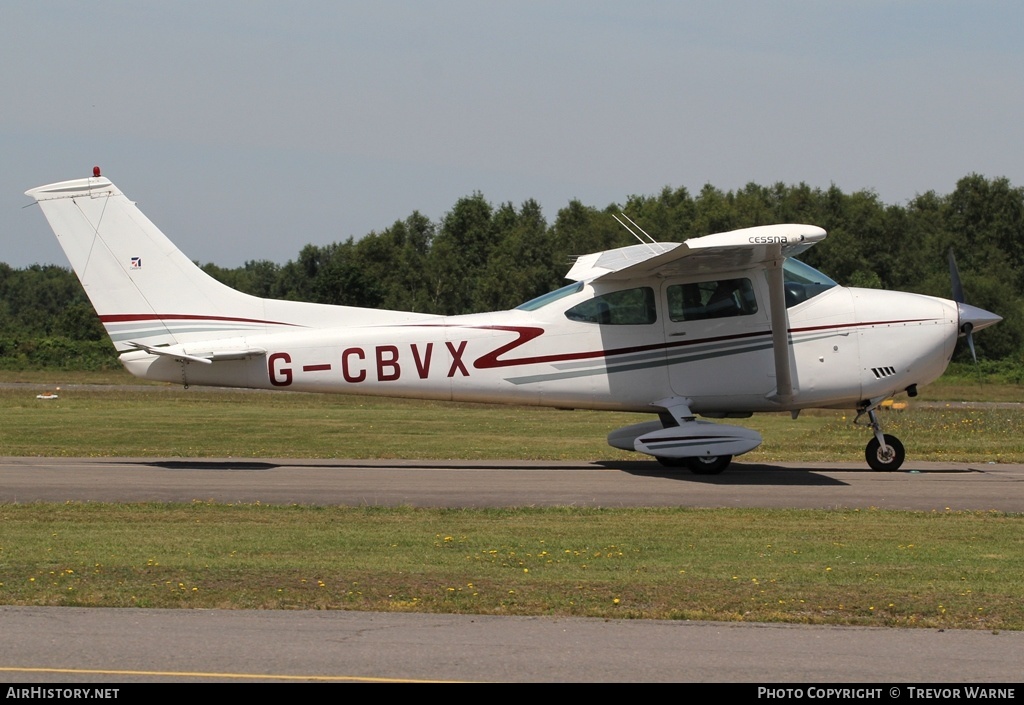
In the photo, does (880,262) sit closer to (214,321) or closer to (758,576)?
(214,321)

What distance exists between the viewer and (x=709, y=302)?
57.2ft

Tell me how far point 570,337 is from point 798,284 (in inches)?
137

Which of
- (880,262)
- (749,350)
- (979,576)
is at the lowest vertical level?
(979,576)

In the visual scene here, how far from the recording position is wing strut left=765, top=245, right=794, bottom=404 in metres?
16.6

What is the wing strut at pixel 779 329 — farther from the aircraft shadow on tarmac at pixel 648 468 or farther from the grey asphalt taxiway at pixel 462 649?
the grey asphalt taxiway at pixel 462 649

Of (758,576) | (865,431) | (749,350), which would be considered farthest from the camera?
(865,431)

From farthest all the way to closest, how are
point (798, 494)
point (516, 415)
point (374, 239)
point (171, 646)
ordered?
point (374, 239) → point (516, 415) → point (798, 494) → point (171, 646)

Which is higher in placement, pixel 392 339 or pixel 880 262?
pixel 880 262

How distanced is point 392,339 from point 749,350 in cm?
528

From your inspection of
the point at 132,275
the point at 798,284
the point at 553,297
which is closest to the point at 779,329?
the point at 798,284

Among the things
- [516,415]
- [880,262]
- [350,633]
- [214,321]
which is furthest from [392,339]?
[880,262]

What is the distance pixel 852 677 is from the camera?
6516 mm

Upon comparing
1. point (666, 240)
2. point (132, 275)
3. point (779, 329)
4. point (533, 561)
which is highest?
point (666, 240)
